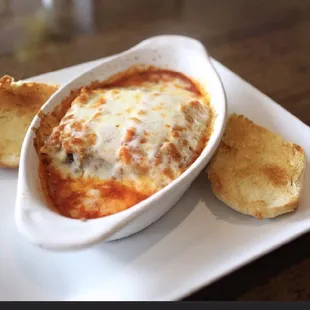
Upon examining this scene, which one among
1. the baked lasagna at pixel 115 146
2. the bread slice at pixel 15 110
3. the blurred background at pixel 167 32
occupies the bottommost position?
the blurred background at pixel 167 32

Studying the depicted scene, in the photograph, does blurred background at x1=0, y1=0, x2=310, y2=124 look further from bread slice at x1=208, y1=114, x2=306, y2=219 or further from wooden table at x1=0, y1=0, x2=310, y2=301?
bread slice at x1=208, y1=114, x2=306, y2=219

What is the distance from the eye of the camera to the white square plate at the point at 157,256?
1.03 m

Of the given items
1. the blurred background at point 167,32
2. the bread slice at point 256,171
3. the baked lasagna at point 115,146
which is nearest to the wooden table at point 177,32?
the blurred background at point 167,32

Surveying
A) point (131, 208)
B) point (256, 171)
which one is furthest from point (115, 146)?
point (256, 171)

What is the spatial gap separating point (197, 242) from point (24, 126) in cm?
57

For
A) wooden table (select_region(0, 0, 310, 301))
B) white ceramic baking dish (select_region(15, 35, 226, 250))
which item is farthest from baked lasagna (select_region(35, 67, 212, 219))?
wooden table (select_region(0, 0, 310, 301))

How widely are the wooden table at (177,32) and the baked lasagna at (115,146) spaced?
52 cm

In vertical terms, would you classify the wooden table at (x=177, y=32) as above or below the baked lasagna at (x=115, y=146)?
below

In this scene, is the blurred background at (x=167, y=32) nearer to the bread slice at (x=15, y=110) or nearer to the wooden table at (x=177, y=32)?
the wooden table at (x=177, y=32)

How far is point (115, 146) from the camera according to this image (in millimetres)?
1140

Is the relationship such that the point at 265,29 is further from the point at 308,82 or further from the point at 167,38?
the point at 167,38

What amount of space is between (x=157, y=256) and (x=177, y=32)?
124 cm

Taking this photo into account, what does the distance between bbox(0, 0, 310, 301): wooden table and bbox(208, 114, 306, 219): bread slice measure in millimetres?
299

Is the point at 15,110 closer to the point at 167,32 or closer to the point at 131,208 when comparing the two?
the point at 131,208
